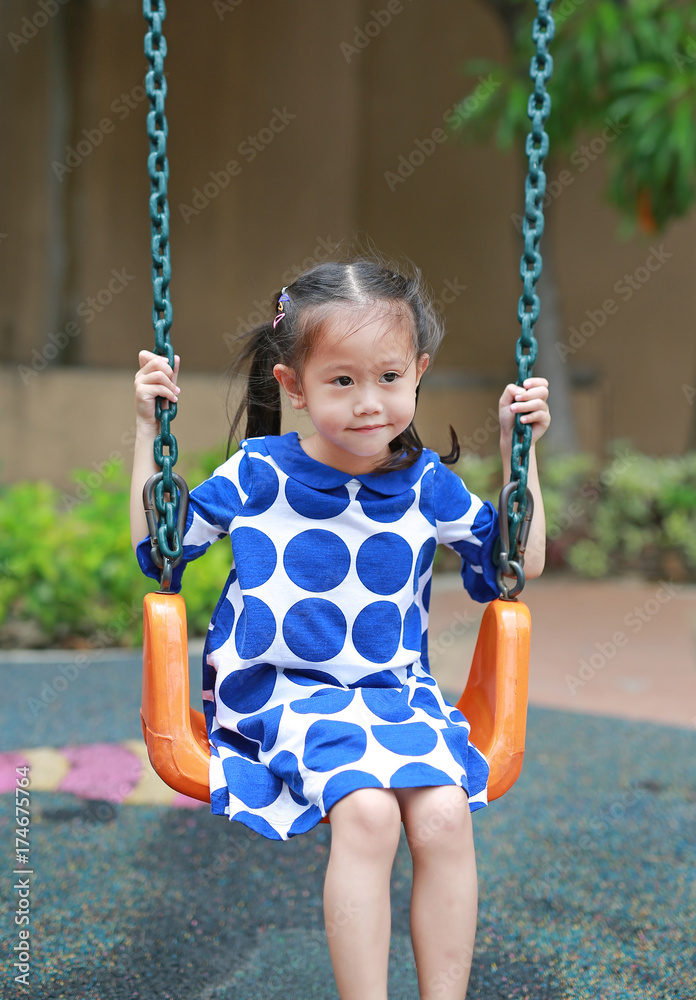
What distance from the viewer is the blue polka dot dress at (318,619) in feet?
4.97

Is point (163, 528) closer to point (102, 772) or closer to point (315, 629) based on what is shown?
point (315, 629)

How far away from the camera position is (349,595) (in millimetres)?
1670

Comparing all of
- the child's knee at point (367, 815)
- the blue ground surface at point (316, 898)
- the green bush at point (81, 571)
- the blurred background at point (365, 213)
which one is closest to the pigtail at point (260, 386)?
the child's knee at point (367, 815)

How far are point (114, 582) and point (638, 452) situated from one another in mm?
5226

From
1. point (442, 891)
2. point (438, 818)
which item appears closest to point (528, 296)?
point (438, 818)

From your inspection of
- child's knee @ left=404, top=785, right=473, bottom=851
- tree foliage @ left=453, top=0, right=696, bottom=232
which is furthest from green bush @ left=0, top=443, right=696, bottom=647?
child's knee @ left=404, top=785, right=473, bottom=851

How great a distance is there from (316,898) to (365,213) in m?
7.17

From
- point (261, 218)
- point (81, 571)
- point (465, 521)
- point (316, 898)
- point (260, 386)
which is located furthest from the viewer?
point (261, 218)

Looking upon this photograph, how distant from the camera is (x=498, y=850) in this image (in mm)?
2338

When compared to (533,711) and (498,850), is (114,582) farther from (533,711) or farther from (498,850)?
(498,850)

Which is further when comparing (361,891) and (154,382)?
(154,382)

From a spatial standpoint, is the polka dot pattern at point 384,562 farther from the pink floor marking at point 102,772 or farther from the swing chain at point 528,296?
the pink floor marking at point 102,772

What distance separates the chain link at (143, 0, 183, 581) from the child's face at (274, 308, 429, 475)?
247 millimetres

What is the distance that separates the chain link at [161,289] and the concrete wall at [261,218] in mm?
3421
